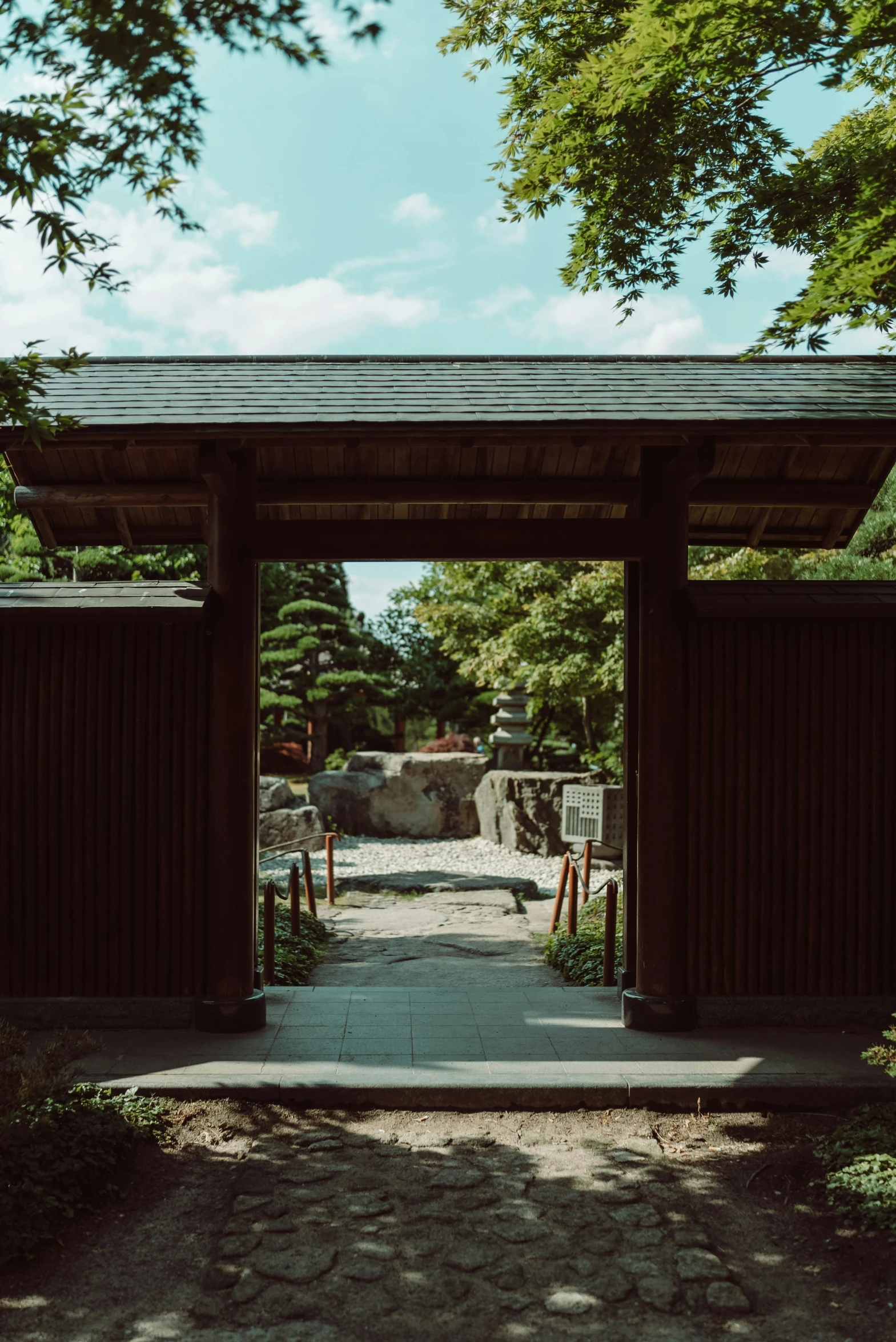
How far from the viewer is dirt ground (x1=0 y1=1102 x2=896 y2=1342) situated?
11.1 ft

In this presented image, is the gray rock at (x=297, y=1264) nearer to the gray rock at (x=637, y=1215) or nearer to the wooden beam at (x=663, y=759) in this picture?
the gray rock at (x=637, y=1215)

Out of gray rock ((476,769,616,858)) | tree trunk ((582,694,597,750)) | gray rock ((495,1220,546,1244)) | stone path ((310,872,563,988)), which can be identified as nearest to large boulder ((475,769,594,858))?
gray rock ((476,769,616,858))

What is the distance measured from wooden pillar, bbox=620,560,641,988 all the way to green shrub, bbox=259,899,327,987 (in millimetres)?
2605

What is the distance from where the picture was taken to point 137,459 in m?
6.89

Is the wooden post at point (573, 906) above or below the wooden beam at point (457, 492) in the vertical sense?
below

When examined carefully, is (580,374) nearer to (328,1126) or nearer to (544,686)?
(328,1126)

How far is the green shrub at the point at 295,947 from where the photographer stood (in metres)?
7.76

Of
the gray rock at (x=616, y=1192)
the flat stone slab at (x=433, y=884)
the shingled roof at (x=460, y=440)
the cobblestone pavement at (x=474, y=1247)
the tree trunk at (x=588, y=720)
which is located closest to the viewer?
the cobblestone pavement at (x=474, y=1247)

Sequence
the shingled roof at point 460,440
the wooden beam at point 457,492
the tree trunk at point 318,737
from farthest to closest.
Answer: the tree trunk at point 318,737 < the wooden beam at point 457,492 < the shingled roof at point 460,440

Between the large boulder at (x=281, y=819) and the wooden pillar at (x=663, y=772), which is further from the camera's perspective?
the large boulder at (x=281, y=819)

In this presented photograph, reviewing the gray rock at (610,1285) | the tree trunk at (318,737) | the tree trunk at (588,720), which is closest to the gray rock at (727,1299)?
the gray rock at (610,1285)

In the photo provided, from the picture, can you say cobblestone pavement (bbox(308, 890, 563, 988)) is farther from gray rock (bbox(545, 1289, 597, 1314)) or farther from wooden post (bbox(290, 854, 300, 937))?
gray rock (bbox(545, 1289, 597, 1314))

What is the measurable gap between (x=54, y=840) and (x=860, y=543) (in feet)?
34.6

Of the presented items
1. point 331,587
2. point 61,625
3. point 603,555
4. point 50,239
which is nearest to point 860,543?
point 603,555
